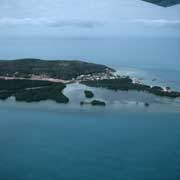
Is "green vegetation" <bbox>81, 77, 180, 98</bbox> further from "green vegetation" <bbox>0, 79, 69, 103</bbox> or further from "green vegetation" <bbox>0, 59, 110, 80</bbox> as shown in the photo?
"green vegetation" <bbox>0, 79, 69, 103</bbox>

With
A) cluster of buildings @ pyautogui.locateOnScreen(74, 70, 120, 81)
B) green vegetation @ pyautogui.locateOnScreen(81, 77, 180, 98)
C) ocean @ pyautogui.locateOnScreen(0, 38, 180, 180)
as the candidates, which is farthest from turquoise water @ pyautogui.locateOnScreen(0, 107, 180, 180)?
cluster of buildings @ pyautogui.locateOnScreen(74, 70, 120, 81)

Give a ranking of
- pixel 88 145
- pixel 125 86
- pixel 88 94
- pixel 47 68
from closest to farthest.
→ pixel 88 145
pixel 88 94
pixel 125 86
pixel 47 68

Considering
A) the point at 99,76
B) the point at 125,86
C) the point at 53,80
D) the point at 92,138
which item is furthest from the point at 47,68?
the point at 92,138

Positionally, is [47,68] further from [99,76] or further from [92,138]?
[92,138]

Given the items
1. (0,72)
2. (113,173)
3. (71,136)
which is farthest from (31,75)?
(113,173)

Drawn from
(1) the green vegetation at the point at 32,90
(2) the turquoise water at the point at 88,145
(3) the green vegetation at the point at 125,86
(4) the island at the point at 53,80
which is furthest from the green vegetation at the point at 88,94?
(2) the turquoise water at the point at 88,145

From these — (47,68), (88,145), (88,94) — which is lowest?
(88,145)

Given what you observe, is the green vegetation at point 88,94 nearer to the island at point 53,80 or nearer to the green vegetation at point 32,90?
the island at point 53,80
